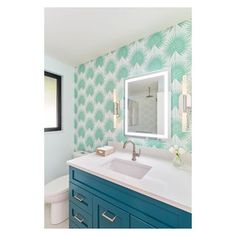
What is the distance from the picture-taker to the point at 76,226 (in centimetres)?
121

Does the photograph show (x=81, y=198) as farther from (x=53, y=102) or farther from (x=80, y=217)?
(x=53, y=102)

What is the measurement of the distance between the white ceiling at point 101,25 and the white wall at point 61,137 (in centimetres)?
35

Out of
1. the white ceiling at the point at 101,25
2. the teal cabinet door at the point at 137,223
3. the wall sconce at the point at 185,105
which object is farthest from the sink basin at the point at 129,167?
the white ceiling at the point at 101,25

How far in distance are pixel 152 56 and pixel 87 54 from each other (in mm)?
890

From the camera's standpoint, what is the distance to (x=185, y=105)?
1.11 metres

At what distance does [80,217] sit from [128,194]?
2.22ft

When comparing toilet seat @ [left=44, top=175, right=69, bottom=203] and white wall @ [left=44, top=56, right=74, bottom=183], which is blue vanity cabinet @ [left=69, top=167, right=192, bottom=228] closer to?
toilet seat @ [left=44, top=175, right=69, bottom=203]

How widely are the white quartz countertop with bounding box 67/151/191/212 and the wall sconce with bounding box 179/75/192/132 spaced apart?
372mm

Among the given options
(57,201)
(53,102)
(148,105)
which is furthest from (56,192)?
(148,105)

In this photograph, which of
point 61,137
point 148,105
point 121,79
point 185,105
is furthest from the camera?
point 61,137

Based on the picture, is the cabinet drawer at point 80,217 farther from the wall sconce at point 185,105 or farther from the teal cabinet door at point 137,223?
the wall sconce at point 185,105
